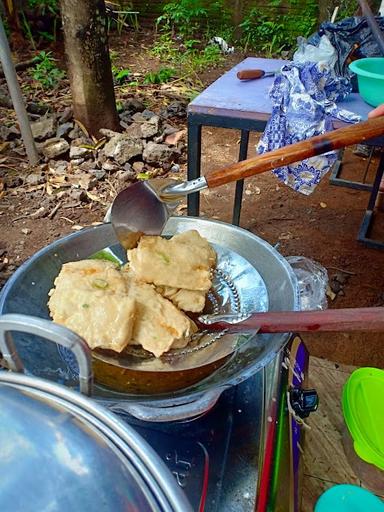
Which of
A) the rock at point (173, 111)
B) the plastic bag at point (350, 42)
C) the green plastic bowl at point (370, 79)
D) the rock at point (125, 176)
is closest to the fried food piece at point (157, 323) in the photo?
the green plastic bowl at point (370, 79)

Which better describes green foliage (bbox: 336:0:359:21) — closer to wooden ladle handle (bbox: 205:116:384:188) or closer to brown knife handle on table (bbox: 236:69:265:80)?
brown knife handle on table (bbox: 236:69:265:80)

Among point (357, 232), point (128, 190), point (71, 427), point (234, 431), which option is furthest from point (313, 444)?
point (357, 232)

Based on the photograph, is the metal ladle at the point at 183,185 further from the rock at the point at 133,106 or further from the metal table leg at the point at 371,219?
the rock at the point at 133,106

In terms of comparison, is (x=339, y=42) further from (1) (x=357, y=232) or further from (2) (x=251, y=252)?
(2) (x=251, y=252)

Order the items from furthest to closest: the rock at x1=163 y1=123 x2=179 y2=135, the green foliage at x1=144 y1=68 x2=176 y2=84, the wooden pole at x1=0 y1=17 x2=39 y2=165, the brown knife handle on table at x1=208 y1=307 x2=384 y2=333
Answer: the green foliage at x1=144 y1=68 x2=176 y2=84
the rock at x1=163 y1=123 x2=179 y2=135
the wooden pole at x1=0 y1=17 x2=39 y2=165
the brown knife handle on table at x1=208 y1=307 x2=384 y2=333

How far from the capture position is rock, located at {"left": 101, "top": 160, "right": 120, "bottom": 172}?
13.7ft

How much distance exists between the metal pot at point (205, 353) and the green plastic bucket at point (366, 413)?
782mm

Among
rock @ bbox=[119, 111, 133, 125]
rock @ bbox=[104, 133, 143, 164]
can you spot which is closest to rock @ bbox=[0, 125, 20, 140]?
rock @ bbox=[104, 133, 143, 164]

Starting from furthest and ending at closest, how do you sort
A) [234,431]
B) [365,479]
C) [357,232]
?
[357,232] → [365,479] → [234,431]

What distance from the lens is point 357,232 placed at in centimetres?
375

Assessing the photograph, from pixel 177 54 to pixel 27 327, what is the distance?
23.8 feet

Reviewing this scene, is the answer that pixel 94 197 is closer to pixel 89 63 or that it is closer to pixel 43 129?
pixel 43 129

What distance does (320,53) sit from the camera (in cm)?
286

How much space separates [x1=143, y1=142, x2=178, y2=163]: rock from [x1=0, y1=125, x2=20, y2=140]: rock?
1380 millimetres
